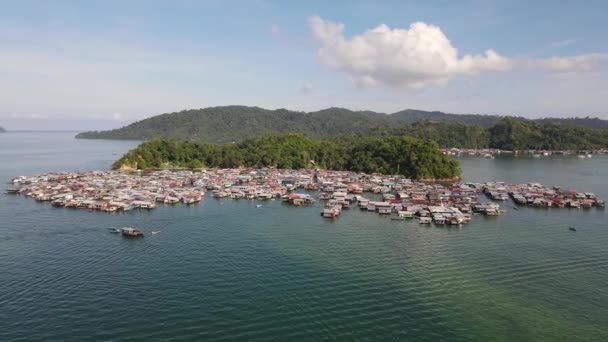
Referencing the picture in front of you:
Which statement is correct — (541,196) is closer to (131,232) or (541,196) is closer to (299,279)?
(299,279)

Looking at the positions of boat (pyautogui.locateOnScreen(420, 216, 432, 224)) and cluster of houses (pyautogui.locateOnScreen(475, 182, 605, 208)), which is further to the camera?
cluster of houses (pyautogui.locateOnScreen(475, 182, 605, 208))

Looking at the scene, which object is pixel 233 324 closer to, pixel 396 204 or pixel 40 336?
pixel 40 336

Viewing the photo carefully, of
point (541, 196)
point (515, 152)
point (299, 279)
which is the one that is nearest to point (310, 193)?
point (541, 196)

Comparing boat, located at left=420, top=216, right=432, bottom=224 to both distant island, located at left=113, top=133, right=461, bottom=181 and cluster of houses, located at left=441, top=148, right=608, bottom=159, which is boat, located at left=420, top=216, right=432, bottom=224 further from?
cluster of houses, located at left=441, top=148, right=608, bottom=159

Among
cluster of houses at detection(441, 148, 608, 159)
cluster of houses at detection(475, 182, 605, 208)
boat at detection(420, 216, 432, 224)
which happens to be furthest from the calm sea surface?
cluster of houses at detection(441, 148, 608, 159)

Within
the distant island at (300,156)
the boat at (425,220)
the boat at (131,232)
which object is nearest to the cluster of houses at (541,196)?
the distant island at (300,156)

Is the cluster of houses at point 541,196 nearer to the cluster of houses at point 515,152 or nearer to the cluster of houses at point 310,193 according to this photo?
the cluster of houses at point 310,193
